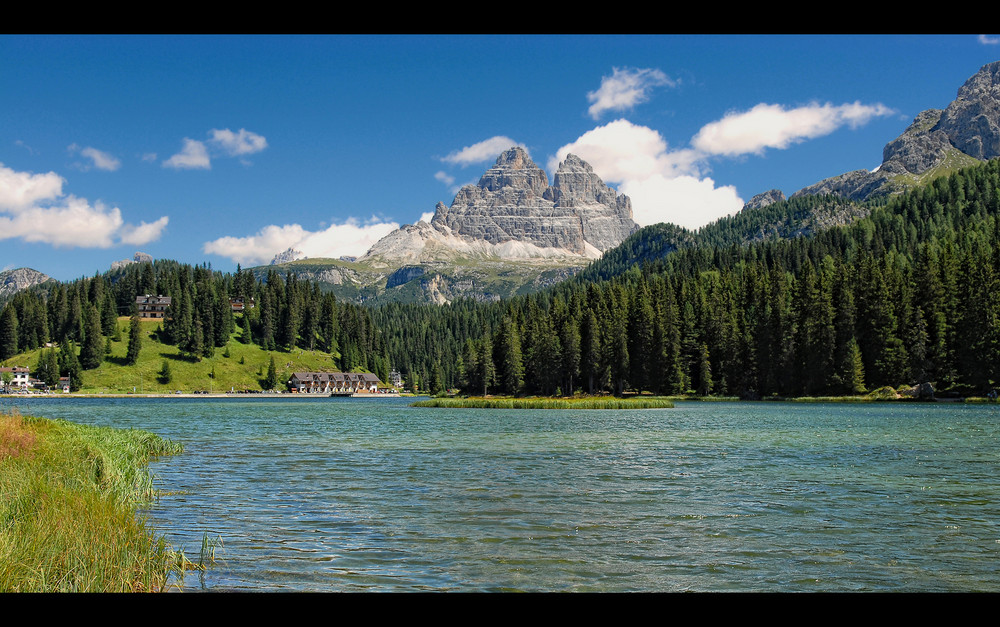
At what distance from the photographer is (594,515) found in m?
27.5

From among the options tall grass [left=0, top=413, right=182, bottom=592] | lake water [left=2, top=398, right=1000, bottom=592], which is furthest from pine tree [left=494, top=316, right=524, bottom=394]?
tall grass [left=0, top=413, right=182, bottom=592]

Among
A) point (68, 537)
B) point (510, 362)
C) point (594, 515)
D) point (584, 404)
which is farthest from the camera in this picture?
point (510, 362)

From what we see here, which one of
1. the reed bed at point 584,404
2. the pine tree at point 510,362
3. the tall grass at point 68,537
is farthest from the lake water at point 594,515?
the pine tree at point 510,362

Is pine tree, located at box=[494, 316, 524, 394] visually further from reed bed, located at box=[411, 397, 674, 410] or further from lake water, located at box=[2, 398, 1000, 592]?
lake water, located at box=[2, 398, 1000, 592]

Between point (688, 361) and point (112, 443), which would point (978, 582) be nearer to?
point (112, 443)

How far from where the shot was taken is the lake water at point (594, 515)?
19219mm

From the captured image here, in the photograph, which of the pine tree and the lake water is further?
the pine tree

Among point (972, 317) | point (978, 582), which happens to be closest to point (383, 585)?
point (978, 582)

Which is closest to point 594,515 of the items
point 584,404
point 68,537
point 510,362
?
point 68,537

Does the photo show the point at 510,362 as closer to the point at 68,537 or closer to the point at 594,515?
the point at 594,515

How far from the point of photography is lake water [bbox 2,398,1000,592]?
19.2 meters

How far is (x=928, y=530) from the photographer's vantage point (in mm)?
24359

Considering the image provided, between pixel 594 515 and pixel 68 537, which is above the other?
pixel 68 537
